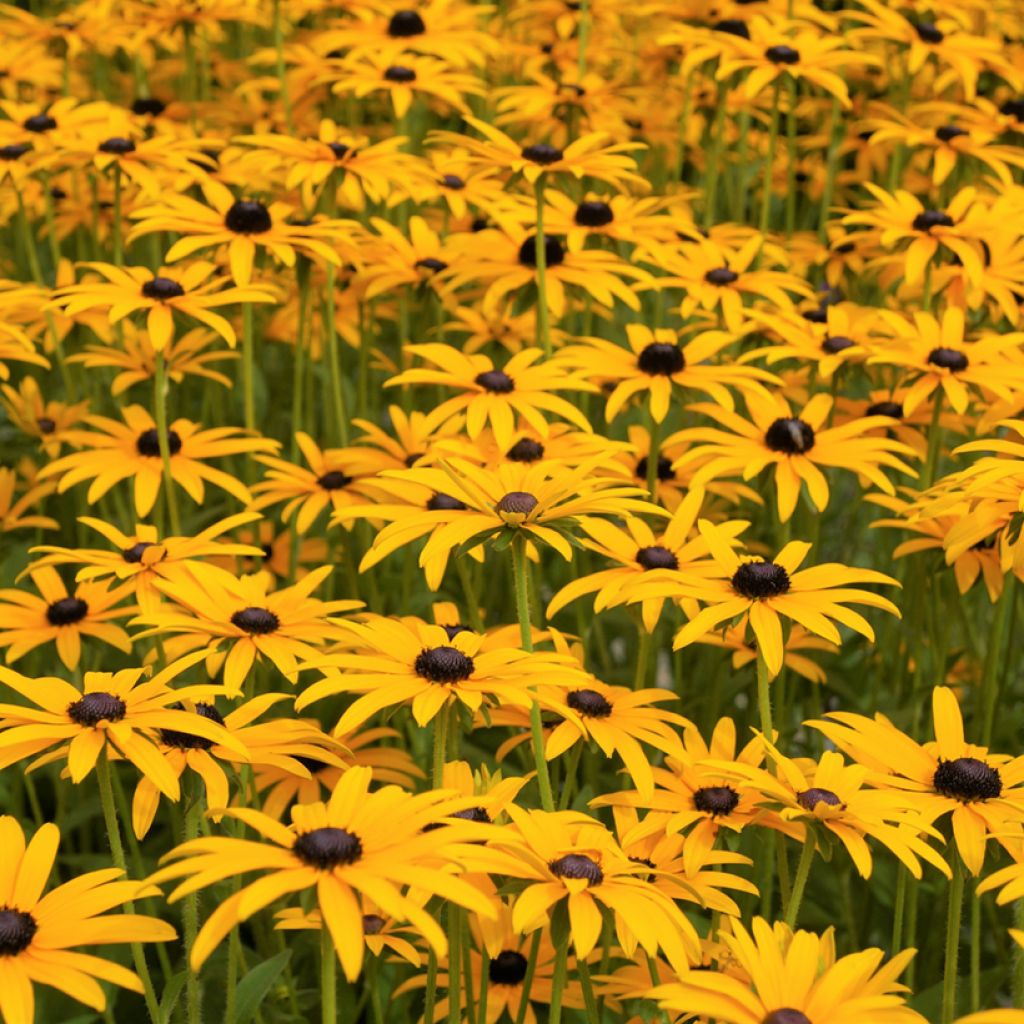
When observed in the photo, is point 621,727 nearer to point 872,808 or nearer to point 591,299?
point 872,808

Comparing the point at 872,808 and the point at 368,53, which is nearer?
the point at 872,808

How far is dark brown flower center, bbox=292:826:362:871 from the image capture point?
1429 millimetres

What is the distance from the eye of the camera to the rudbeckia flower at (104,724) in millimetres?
1723

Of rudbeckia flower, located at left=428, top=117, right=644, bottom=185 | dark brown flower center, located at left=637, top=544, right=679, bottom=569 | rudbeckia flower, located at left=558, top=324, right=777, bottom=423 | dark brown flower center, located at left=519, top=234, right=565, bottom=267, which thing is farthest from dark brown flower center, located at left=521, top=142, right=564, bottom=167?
dark brown flower center, located at left=637, top=544, right=679, bottom=569

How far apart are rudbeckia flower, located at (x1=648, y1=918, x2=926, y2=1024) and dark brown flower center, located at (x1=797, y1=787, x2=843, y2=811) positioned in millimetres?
179

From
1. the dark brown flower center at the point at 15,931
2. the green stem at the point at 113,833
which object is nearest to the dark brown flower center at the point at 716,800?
the green stem at the point at 113,833

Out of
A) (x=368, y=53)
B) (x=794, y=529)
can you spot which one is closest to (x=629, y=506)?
(x=794, y=529)

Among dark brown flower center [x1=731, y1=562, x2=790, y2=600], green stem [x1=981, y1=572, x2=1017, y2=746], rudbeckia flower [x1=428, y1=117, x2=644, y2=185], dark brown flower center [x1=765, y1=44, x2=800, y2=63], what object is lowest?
green stem [x1=981, y1=572, x2=1017, y2=746]

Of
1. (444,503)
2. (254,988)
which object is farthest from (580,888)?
(444,503)

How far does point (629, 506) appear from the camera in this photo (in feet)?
6.89

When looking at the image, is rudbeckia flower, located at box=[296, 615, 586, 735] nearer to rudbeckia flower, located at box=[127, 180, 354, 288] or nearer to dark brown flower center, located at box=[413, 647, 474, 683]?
dark brown flower center, located at box=[413, 647, 474, 683]

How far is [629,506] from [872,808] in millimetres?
547

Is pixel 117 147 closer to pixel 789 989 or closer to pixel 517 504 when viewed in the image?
pixel 517 504

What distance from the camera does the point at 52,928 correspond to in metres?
1.52
